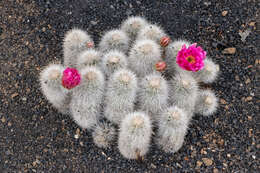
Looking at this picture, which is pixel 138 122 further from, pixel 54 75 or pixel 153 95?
pixel 54 75

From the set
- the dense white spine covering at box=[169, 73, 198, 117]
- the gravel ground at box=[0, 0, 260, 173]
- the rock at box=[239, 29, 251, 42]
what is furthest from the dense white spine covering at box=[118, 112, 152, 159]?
the rock at box=[239, 29, 251, 42]

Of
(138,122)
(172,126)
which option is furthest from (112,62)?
(172,126)

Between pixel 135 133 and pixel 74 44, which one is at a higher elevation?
pixel 74 44

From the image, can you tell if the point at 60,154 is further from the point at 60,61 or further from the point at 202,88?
the point at 202,88

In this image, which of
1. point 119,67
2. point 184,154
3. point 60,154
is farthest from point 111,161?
point 119,67

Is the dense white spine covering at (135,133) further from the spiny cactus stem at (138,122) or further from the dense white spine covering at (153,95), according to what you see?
the dense white spine covering at (153,95)

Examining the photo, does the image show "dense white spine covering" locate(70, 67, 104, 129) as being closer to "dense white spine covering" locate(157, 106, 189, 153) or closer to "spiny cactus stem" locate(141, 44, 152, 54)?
"spiny cactus stem" locate(141, 44, 152, 54)
